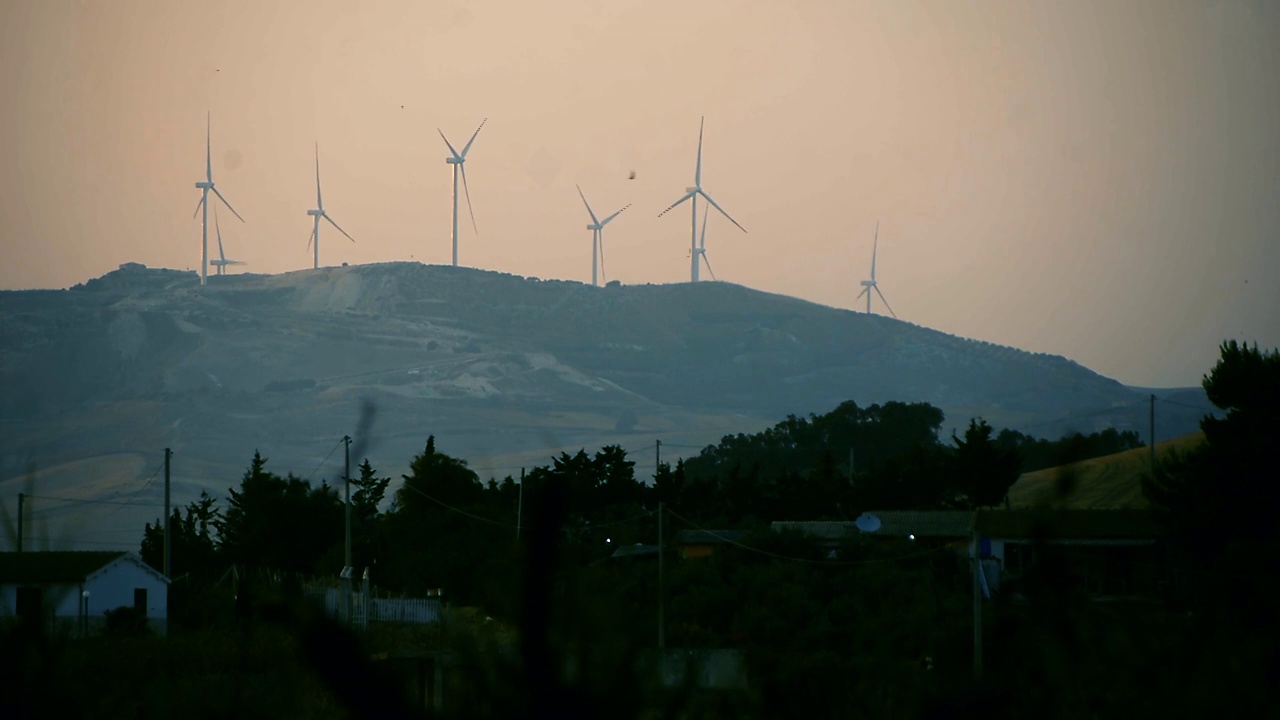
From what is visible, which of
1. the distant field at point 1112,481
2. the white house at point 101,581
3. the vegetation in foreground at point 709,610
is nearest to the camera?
the vegetation in foreground at point 709,610

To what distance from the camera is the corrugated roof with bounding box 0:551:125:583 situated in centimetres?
4075

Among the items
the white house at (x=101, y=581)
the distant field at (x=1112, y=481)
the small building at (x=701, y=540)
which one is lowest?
the white house at (x=101, y=581)

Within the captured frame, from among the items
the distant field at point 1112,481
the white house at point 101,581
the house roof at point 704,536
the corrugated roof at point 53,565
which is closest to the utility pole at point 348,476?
the white house at point 101,581

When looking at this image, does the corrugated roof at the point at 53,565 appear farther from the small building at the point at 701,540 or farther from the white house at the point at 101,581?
the small building at the point at 701,540

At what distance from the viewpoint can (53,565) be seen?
43.3 m

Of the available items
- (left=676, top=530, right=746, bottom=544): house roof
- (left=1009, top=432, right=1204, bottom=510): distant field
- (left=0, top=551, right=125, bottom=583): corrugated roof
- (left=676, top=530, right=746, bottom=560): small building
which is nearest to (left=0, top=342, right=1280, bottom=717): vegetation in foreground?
(left=676, top=530, right=746, bottom=560): small building

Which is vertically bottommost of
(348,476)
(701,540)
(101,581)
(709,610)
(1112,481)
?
(101,581)

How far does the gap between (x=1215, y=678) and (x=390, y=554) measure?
45.3 metres

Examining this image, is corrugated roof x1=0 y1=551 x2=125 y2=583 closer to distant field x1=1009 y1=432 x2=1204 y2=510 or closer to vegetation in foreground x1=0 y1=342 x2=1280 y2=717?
vegetation in foreground x1=0 y1=342 x2=1280 y2=717

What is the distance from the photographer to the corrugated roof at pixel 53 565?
40.8 metres

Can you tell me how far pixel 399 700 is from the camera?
14.2 ft

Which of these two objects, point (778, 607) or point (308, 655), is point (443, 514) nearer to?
point (778, 607)

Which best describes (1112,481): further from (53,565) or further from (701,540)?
→ (53,565)

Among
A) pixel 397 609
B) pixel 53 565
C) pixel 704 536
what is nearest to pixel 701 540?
pixel 704 536
